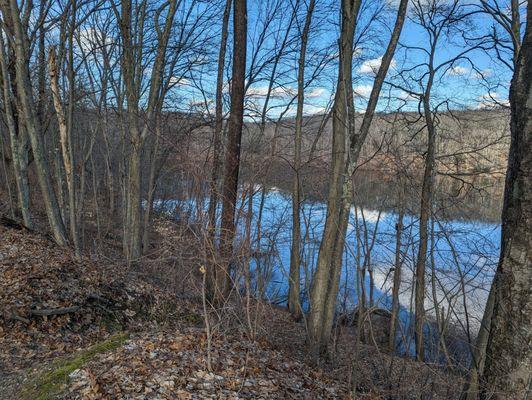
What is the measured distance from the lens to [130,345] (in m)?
4.13

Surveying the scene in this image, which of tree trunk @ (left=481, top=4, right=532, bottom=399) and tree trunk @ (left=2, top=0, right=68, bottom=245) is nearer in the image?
tree trunk @ (left=481, top=4, right=532, bottom=399)

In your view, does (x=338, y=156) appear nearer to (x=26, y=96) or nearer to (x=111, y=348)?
(x=111, y=348)

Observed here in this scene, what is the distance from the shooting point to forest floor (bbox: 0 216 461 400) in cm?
352

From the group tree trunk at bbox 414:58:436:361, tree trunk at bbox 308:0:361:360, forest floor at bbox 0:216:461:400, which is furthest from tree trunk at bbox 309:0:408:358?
tree trunk at bbox 414:58:436:361

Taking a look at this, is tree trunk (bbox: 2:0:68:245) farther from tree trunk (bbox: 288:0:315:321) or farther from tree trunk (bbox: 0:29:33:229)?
tree trunk (bbox: 288:0:315:321)

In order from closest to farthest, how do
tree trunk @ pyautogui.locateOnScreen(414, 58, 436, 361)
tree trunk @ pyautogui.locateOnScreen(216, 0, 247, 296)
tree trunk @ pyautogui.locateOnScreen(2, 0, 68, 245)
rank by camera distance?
tree trunk @ pyautogui.locateOnScreen(216, 0, 247, 296)
tree trunk @ pyautogui.locateOnScreen(2, 0, 68, 245)
tree trunk @ pyautogui.locateOnScreen(414, 58, 436, 361)

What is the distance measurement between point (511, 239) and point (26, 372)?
4.61 m

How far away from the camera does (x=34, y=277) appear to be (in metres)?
6.50

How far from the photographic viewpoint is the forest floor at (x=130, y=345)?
352 cm

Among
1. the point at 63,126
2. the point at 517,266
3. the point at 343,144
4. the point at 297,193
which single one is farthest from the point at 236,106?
the point at 517,266

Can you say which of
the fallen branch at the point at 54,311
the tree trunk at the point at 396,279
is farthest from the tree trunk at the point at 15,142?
the tree trunk at the point at 396,279

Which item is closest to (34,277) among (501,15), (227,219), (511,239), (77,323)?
(77,323)

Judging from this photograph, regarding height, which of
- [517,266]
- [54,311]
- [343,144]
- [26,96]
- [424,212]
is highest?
[26,96]

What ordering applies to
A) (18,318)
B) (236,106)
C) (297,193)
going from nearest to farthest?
(18,318), (236,106), (297,193)
